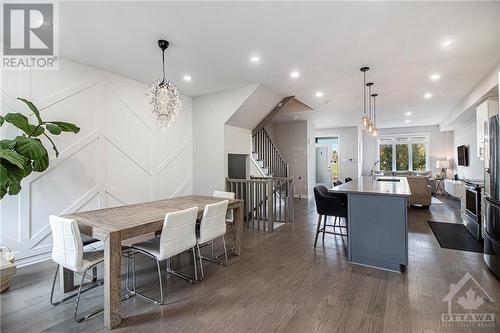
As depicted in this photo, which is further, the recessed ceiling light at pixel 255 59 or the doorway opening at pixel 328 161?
the doorway opening at pixel 328 161

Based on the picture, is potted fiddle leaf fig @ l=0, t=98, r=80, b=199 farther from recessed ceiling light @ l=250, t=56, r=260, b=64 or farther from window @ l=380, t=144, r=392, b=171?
window @ l=380, t=144, r=392, b=171

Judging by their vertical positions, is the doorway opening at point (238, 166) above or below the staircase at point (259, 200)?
above

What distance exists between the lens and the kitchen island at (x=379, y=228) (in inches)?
115

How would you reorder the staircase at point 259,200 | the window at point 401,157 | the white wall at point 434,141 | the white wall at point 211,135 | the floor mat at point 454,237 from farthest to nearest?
the window at point 401,157
the white wall at point 434,141
the white wall at point 211,135
the staircase at point 259,200
the floor mat at point 454,237

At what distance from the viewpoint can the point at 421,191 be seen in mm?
→ 6492

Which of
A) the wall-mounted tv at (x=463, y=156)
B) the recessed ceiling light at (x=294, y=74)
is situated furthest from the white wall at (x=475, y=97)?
the recessed ceiling light at (x=294, y=74)

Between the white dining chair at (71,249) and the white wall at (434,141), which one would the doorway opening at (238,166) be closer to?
the white dining chair at (71,249)

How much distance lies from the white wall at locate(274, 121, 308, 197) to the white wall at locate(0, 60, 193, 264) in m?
5.00

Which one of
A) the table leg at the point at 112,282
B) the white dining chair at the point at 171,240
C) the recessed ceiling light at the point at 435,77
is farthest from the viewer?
the recessed ceiling light at the point at 435,77

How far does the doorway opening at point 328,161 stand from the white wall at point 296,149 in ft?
6.85

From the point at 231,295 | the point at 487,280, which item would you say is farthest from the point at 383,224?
the point at 231,295

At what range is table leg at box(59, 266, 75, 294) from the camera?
2.53m

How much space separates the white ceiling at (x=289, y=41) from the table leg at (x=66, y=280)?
2.69 meters

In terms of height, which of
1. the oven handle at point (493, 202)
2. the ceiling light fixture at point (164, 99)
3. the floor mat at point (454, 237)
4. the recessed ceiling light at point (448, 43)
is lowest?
the floor mat at point (454, 237)
